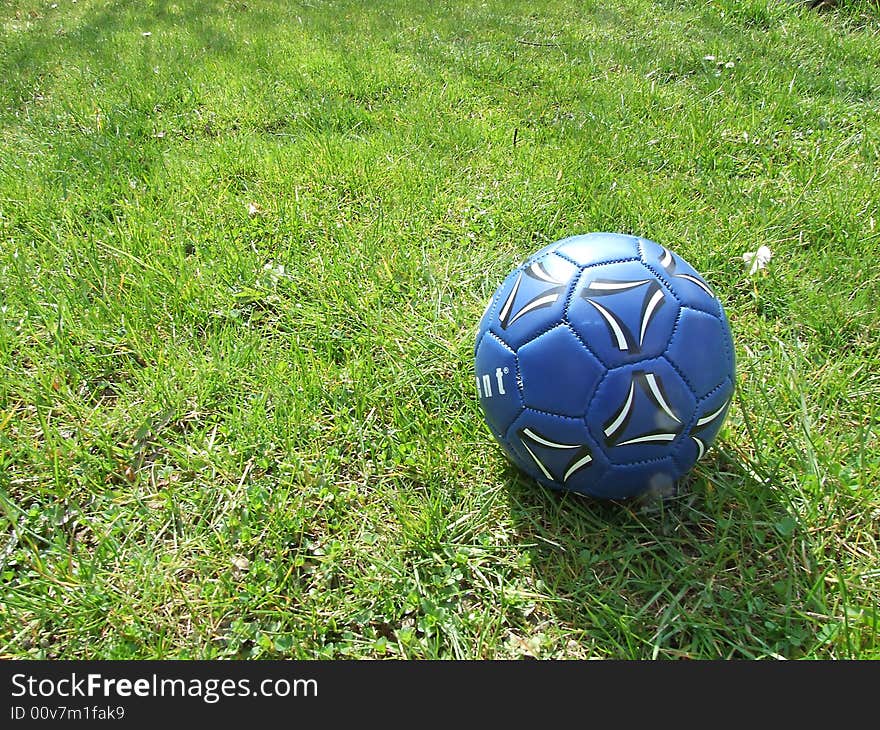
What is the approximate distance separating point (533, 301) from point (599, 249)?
28 centimetres

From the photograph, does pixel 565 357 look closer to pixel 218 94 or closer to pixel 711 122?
pixel 711 122

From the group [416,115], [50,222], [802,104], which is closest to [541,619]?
[50,222]

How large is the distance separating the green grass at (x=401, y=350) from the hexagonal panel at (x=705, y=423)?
0.92 feet

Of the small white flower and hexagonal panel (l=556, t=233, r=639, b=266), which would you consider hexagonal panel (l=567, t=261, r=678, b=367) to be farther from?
the small white flower

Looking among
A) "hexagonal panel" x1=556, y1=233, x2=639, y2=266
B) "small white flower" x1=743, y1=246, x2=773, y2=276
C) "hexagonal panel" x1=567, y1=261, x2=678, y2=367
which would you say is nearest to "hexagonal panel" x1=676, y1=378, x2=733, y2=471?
"hexagonal panel" x1=567, y1=261, x2=678, y2=367

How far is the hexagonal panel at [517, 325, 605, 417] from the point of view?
1.77m

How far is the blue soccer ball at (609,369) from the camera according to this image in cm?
177

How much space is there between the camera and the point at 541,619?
186cm

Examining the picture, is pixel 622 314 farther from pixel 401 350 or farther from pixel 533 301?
pixel 401 350

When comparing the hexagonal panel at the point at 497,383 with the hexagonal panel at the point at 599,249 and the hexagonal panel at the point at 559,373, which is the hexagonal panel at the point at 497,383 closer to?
the hexagonal panel at the point at 559,373

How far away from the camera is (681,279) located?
6.26 ft

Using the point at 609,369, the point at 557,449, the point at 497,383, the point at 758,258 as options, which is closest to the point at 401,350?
the point at 497,383

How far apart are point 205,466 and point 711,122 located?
144 inches

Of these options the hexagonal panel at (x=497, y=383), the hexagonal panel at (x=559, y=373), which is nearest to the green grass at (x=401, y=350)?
the hexagonal panel at (x=497, y=383)
